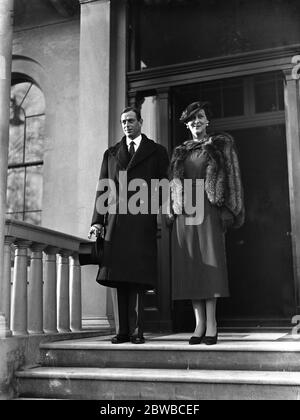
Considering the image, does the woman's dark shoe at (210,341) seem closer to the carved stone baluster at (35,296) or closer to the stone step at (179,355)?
the stone step at (179,355)

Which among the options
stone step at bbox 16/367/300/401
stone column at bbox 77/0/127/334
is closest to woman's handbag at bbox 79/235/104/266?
stone step at bbox 16/367/300/401

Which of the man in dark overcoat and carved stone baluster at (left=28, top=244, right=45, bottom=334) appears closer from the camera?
the man in dark overcoat

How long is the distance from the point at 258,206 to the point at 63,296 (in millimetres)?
3135

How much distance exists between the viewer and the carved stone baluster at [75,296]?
5.69 m

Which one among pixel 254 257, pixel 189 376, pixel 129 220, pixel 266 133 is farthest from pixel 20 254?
pixel 266 133

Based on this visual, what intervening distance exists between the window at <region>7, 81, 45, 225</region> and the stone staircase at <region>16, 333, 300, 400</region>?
139 inches

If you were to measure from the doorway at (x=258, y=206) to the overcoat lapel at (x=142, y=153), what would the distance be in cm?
247

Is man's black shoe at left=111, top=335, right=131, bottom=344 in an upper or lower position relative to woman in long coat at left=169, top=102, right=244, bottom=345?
lower

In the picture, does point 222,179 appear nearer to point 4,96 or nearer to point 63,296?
point 4,96

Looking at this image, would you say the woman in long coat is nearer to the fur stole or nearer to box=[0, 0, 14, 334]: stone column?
the fur stole

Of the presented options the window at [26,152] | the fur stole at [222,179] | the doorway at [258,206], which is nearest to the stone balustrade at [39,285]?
the fur stole at [222,179]

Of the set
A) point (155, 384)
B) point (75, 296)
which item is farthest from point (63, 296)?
point (155, 384)

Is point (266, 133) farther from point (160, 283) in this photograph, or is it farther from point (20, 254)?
point (20, 254)

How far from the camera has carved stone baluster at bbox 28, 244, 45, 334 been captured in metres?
4.87
